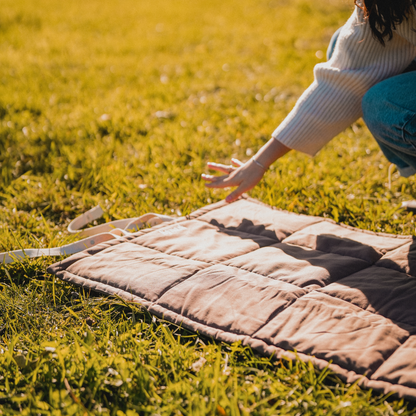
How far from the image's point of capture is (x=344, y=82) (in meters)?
1.97

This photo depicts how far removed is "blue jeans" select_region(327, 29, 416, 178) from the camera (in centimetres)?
178

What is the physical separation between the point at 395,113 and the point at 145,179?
1.49 meters

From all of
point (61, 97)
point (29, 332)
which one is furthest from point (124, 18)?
point (29, 332)

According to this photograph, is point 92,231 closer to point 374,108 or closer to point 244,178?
point 244,178

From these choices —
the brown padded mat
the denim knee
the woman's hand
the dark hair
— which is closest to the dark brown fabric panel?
the brown padded mat

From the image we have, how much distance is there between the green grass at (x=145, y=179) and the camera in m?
1.30

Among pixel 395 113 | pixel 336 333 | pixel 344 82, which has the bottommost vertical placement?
pixel 336 333

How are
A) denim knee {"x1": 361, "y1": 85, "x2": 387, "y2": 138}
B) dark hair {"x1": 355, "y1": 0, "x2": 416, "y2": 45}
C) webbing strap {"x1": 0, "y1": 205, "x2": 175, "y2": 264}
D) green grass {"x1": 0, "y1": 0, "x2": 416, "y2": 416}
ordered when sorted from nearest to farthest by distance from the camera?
green grass {"x1": 0, "y1": 0, "x2": 416, "y2": 416}
dark hair {"x1": 355, "y1": 0, "x2": 416, "y2": 45}
denim knee {"x1": 361, "y1": 85, "x2": 387, "y2": 138}
webbing strap {"x1": 0, "y1": 205, "x2": 175, "y2": 264}

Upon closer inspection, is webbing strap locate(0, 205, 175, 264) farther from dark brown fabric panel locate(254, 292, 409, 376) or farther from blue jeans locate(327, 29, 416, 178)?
blue jeans locate(327, 29, 416, 178)

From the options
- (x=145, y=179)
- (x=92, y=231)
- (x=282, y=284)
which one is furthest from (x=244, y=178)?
(x=145, y=179)

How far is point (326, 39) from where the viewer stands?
6.17 meters

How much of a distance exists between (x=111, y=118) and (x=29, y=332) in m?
2.43

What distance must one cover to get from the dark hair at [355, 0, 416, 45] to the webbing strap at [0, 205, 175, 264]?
1130 mm

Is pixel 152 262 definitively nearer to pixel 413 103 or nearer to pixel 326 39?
pixel 413 103
